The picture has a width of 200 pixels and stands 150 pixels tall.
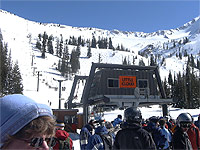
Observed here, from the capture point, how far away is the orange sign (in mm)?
28484

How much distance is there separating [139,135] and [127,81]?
24.7 metres

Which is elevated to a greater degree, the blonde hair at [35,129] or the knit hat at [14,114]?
the knit hat at [14,114]

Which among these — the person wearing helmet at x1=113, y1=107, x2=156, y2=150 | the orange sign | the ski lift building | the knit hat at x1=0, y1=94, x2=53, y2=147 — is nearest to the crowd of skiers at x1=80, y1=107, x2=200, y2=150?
the person wearing helmet at x1=113, y1=107, x2=156, y2=150

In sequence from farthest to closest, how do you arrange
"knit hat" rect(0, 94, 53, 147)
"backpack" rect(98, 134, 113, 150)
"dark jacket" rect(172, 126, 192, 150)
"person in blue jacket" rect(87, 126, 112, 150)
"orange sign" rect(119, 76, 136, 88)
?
"orange sign" rect(119, 76, 136, 88) < "backpack" rect(98, 134, 113, 150) < "person in blue jacket" rect(87, 126, 112, 150) < "dark jacket" rect(172, 126, 192, 150) < "knit hat" rect(0, 94, 53, 147)

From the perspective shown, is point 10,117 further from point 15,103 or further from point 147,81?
point 147,81

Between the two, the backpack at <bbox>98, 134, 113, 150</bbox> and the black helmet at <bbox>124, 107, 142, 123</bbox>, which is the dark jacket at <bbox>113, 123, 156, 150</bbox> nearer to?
the black helmet at <bbox>124, 107, 142, 123</bbox>

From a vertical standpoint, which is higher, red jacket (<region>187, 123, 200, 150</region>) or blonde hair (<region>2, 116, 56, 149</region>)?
blonde hair (<region>2, 116, 56, 149</region>)

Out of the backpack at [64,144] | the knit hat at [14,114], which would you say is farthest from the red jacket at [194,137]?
the knit hat at [14,114]

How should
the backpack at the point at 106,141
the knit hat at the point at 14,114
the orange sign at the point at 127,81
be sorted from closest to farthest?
the knit hat at the point at 14,114
the backpack at the point at 106,141
the orange sign at the point at 127,81

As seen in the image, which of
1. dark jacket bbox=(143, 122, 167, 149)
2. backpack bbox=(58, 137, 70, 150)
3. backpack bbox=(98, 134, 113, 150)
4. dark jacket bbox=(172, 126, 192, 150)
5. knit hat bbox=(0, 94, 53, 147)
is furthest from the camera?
dark jacket bbox=(143, 122, 167, 149)

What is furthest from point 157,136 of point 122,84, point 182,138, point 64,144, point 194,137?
point 122,84

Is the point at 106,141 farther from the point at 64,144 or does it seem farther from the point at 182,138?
the point at 182,138

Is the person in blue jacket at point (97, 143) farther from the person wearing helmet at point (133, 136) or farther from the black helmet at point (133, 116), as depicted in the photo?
Result: the black helmet at point (133, 116)

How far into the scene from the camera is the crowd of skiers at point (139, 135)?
171 inches
